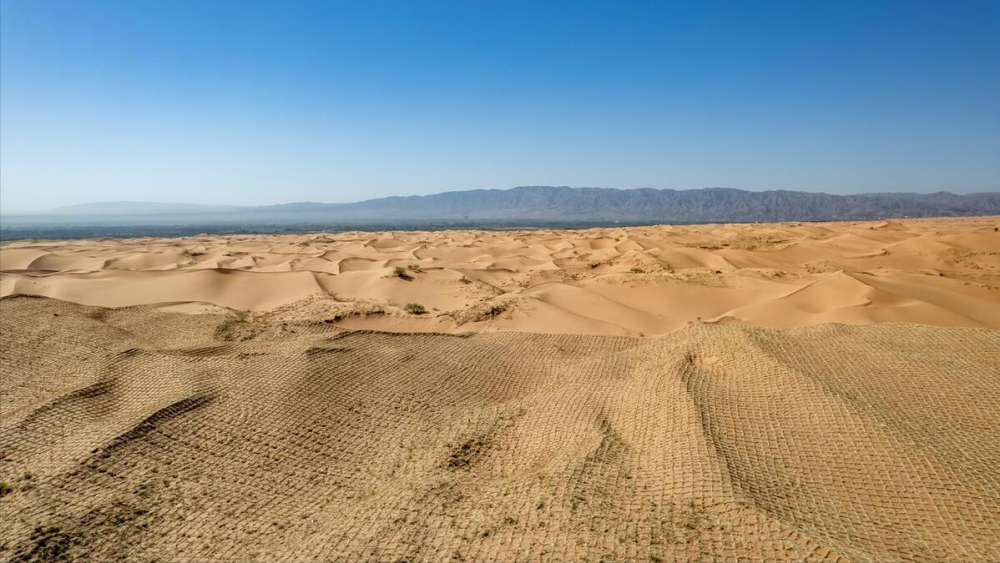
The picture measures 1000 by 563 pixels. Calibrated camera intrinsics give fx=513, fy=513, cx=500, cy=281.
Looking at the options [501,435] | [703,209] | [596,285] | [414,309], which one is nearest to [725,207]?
[703,209]

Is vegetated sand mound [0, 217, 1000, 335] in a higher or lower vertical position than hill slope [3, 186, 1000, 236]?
lower

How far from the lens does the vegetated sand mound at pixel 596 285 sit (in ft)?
35.7

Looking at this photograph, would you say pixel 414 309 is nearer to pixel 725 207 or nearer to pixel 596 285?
pixel 596 285

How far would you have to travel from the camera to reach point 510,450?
5.35 meters

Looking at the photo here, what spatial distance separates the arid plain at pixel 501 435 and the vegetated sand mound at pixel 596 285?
0.67 ft

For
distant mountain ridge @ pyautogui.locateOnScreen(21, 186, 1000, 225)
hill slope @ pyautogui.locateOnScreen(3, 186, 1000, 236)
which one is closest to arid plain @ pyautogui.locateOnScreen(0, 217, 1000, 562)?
hill slope @ pyautogui.locateOnScreen(3, 186, 1000, 236)

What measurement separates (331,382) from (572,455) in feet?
12.0

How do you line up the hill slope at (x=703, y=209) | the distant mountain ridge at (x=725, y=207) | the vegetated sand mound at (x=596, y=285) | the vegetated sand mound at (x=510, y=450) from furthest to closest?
the distant mountain ridge at (x=725, y=207)
the hill slope at (x=703, y=209)
the vegetated sand mound at (x=596, y=285)
the vegetated sand mound at (x=510, y=450)

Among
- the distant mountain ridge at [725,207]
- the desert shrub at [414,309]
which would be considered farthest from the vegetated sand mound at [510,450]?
the distant mountain ridge at [725,207]

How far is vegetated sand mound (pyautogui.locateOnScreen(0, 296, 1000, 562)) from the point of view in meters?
3.65

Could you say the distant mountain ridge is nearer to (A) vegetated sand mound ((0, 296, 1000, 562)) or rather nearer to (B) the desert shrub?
(B) the desert shrub

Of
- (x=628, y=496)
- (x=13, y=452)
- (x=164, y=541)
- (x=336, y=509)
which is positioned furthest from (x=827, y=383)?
(x=13, y=452)

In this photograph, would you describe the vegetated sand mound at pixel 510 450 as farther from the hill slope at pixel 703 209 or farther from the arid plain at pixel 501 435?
the hill slope at pixel 703 209

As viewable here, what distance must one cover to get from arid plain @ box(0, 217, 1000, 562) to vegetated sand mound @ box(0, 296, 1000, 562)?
3 centimetres
